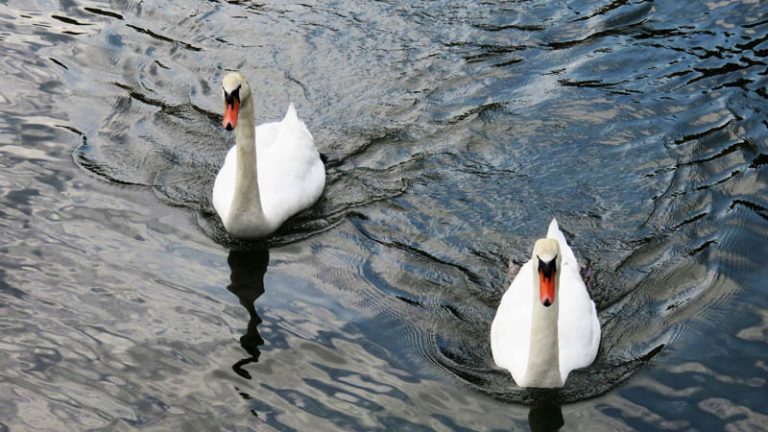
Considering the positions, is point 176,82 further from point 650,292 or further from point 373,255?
point 650,292

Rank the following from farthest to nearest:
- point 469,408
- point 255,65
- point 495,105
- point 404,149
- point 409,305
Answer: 1. point 255,65
2. point 495,105
3. point 404,149
4. point 409,305
5. point 469,408

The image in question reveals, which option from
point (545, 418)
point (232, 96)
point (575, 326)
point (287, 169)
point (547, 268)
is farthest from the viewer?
point (287, 169)

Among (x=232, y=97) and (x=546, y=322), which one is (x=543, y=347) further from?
(x=232, y=97)

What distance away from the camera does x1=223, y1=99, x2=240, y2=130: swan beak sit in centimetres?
1194

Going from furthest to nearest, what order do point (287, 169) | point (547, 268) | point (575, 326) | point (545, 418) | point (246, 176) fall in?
point (287, 169) < point (246, 176) < point (575, 326) < point (545, 418) < point (547, 268)

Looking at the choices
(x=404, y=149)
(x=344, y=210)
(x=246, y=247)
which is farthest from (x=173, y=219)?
(x=404, y=149)

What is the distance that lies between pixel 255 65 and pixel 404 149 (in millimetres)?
3156

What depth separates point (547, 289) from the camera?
31.9 feet

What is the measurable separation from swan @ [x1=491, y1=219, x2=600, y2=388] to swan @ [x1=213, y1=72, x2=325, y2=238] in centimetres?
284

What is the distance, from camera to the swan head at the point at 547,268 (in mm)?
9719

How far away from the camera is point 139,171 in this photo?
13.8 m

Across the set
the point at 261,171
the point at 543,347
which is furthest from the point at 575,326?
the point at 261,171

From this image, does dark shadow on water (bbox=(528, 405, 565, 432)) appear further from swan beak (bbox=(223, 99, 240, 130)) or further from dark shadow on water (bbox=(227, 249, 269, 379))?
swan beak (bbox=(223, 99, 240, 130))

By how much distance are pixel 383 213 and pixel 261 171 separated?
1458 millimetres
